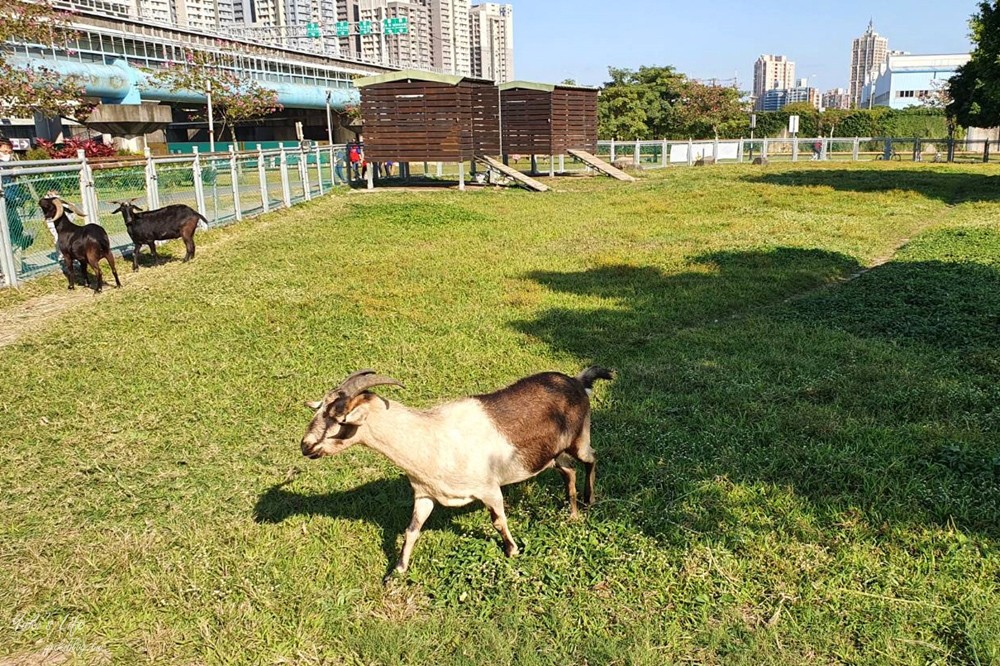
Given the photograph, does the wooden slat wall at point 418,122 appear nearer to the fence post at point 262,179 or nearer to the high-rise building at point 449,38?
the fence post at point 262,179

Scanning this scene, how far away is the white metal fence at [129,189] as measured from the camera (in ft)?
34.9

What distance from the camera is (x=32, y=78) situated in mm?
23234

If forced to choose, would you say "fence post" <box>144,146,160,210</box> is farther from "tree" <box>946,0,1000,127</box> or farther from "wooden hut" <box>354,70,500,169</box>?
"tree" <box>946,0,1000,127</box>

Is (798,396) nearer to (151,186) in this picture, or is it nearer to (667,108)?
(151,186)

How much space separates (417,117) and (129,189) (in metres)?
12.2

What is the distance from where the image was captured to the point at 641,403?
19.0 feet

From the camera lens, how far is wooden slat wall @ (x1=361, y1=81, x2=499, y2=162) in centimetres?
2414

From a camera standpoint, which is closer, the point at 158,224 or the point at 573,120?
the point at 158,224

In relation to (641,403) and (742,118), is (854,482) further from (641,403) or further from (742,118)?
(742,118)

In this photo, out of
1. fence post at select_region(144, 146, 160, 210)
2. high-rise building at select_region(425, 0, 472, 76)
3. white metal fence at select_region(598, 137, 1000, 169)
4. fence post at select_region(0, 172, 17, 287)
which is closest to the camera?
fence post at select_region(0, 172, 17, 287)

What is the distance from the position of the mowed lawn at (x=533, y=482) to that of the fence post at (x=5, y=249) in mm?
338

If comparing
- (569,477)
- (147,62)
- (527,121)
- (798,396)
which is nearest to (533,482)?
(569,477)

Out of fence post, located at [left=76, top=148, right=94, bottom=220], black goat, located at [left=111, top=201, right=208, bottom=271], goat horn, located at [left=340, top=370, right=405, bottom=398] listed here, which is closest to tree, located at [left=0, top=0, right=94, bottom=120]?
fence post, located at [left=76, top=148, right=94, bottom=220]

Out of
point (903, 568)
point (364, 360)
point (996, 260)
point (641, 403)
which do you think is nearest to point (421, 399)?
point (364, 360)
